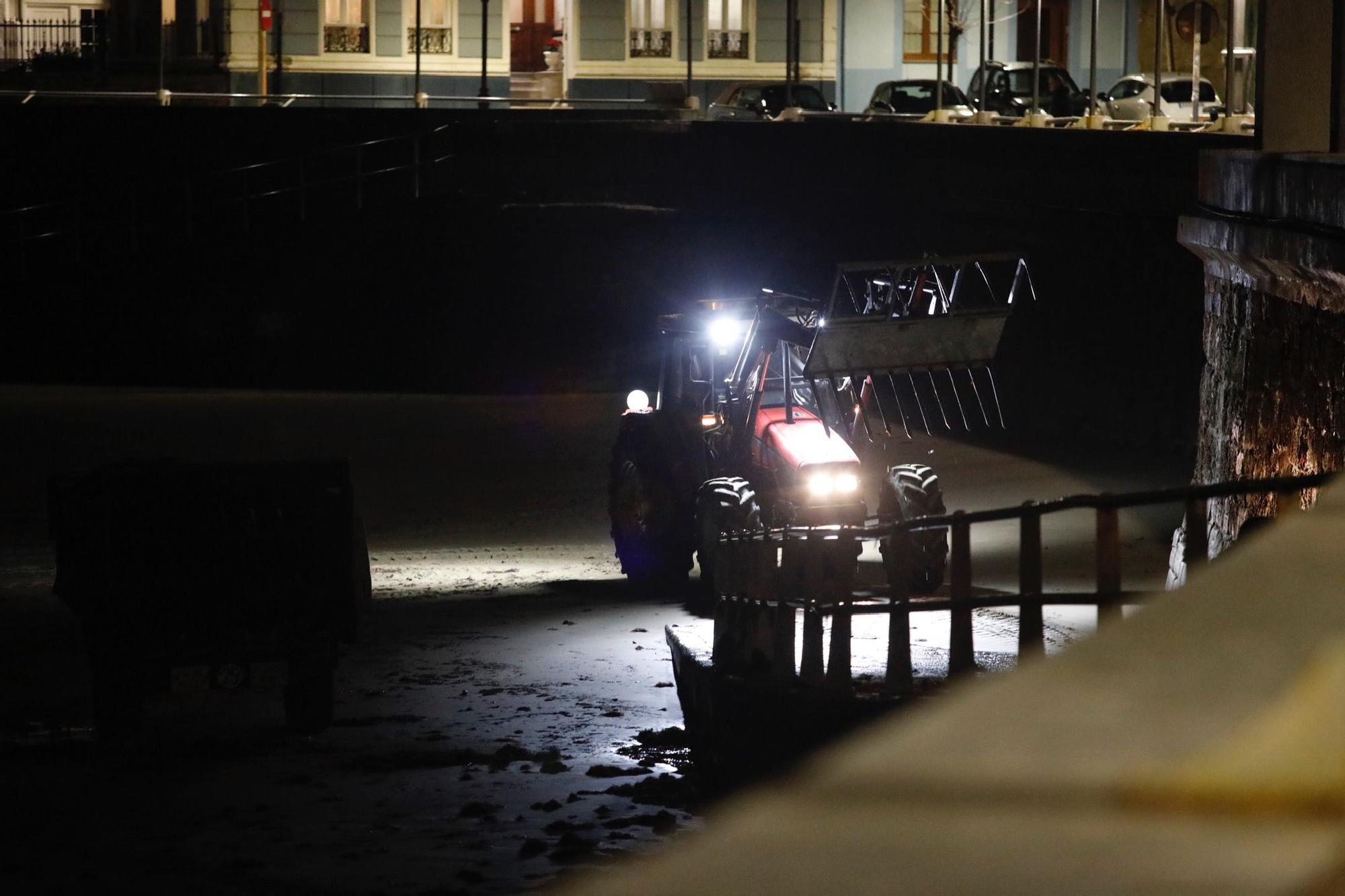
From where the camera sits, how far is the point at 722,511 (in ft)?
43.9

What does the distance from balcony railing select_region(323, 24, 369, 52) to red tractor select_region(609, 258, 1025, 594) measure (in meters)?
32.4

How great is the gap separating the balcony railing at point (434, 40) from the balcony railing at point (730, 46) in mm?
6778

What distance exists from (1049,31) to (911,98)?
40.8 ft

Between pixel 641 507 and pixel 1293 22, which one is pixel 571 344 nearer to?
pixel 641 507

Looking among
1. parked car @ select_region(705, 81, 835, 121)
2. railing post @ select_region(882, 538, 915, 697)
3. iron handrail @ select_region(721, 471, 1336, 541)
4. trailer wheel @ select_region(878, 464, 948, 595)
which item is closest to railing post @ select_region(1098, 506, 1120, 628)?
iron handrail @ select_region(721, 471, 1336, 541)

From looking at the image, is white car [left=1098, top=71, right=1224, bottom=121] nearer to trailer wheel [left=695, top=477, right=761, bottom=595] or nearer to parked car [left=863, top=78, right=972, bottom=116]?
parked car [left=863, top=78, right=972, bottom=116]


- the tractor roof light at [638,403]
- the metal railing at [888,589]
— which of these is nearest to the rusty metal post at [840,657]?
the metal railing at [888,589]

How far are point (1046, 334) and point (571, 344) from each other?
8606 millimetres

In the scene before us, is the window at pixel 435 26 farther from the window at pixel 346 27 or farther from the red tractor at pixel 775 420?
the red tractor at pixel 775 420

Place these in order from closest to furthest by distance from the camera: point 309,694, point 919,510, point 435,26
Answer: point 309,694 < point 919,510 < point 435,26

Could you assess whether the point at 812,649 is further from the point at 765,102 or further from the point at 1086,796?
the point at 765,102

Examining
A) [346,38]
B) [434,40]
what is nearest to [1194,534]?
[346,38]

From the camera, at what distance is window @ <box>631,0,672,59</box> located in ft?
157

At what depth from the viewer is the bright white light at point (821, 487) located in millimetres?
13141
